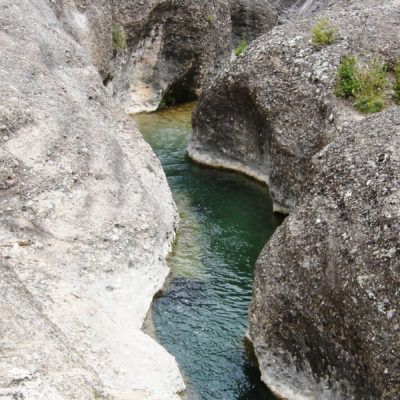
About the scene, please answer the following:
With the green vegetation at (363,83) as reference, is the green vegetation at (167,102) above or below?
below

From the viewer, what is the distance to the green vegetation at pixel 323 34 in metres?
25.6

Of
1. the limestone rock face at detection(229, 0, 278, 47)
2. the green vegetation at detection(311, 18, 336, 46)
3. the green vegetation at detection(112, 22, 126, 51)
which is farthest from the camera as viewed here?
the limestone rock face at detection(229, 0, 278, 47)

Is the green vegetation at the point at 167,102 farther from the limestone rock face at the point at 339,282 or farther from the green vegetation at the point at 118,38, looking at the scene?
the limestone rock face at the point at 339,282

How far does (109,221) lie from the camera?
20.3m

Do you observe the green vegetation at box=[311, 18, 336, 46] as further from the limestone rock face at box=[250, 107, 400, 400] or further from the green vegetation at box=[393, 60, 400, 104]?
the limestone rock face at box=[250, 107, 400, 400]

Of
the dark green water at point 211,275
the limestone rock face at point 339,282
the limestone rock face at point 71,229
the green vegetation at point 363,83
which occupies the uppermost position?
the green vegetation at point 363,83

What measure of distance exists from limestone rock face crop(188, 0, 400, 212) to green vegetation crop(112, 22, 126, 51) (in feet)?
21.3

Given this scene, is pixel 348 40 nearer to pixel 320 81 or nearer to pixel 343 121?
pixel 320 81

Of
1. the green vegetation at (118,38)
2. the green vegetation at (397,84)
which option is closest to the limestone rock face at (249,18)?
the green vegetation at (118,38)

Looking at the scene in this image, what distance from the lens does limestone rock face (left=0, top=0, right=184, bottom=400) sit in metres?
12.3

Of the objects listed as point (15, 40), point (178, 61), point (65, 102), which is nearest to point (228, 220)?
point (65, 102)

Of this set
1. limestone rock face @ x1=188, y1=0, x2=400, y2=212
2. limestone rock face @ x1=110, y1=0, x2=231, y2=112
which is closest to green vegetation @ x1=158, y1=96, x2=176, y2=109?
limestone rock face @ x1=110, y1=0, x2=231, y2=112

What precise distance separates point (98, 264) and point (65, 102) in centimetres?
606

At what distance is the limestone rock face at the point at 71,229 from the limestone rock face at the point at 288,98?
4321 mm
